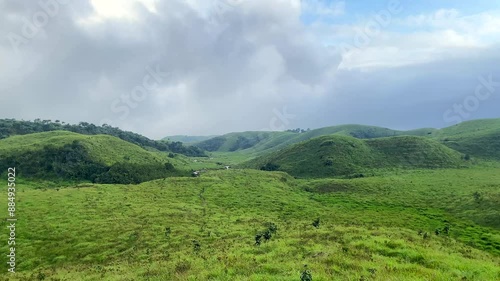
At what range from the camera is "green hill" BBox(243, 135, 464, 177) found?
14262cm

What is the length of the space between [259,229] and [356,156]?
4572 inches

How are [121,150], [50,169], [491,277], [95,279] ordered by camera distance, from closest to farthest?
[491,277]
[95,279]
[50,169]
[121,150]

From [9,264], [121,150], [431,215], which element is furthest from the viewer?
[121,150]

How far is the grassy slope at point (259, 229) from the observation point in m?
20.5

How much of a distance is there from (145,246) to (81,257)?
7.98 metres

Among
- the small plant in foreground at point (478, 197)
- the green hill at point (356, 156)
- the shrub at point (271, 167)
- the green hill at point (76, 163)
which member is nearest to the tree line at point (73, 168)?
the green hill at point (76, 163)

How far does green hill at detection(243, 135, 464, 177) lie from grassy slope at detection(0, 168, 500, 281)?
21.8 m

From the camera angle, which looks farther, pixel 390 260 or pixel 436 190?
pixel 436 190

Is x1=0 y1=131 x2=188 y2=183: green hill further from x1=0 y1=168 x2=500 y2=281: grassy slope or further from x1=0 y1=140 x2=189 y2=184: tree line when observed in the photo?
x1=0 y1=168 x2=500 y2=281: grassy slope

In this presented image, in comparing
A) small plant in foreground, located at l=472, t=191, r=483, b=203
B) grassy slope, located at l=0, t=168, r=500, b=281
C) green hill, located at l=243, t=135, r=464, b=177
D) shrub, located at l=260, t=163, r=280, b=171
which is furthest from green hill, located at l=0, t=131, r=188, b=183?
small plant in foreground, located at l=472, t=191, r=483, b=203

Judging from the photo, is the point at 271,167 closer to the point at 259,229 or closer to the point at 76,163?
the point at 76,163

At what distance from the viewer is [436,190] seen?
95.0m

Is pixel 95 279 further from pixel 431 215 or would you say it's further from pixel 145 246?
pixel 431 215

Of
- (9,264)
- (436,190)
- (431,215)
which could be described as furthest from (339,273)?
(436,190)
